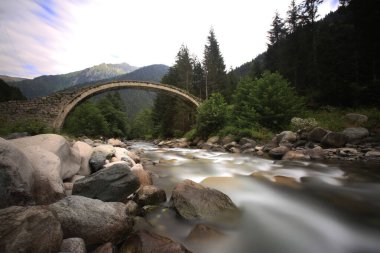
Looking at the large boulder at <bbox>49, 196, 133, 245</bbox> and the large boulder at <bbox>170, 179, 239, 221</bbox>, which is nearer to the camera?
the large boulder at <bbox>49, 196, 133, 245</bbox>

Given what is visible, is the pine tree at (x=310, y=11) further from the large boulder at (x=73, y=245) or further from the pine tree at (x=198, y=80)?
the large boulder at (x=73, y=245)

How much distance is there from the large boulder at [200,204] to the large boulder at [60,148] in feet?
9.04

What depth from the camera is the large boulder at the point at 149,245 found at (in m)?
2.60

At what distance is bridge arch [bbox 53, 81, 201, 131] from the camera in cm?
1933

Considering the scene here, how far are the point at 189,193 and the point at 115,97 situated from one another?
48.7m

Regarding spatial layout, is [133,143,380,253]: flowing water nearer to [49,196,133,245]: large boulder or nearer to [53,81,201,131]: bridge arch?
[49,196,133,245]: large boulder

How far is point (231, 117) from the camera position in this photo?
19.4 metres

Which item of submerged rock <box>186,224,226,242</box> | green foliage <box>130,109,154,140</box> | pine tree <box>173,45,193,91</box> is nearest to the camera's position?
submerged rock <box>186,224,226,242</box>

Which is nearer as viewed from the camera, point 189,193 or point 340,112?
point 189,193

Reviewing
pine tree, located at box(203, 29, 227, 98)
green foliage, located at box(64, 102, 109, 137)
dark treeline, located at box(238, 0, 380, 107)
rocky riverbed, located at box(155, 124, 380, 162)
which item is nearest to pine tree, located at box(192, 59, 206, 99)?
pine tree, located at box(203, 29, 227, 98)

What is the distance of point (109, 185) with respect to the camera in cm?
417

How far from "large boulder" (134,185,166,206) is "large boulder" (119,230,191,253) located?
4.42 feet

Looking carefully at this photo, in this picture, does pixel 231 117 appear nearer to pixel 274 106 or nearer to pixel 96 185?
pixel 274 106

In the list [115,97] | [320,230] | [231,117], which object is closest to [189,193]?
[320,230]
